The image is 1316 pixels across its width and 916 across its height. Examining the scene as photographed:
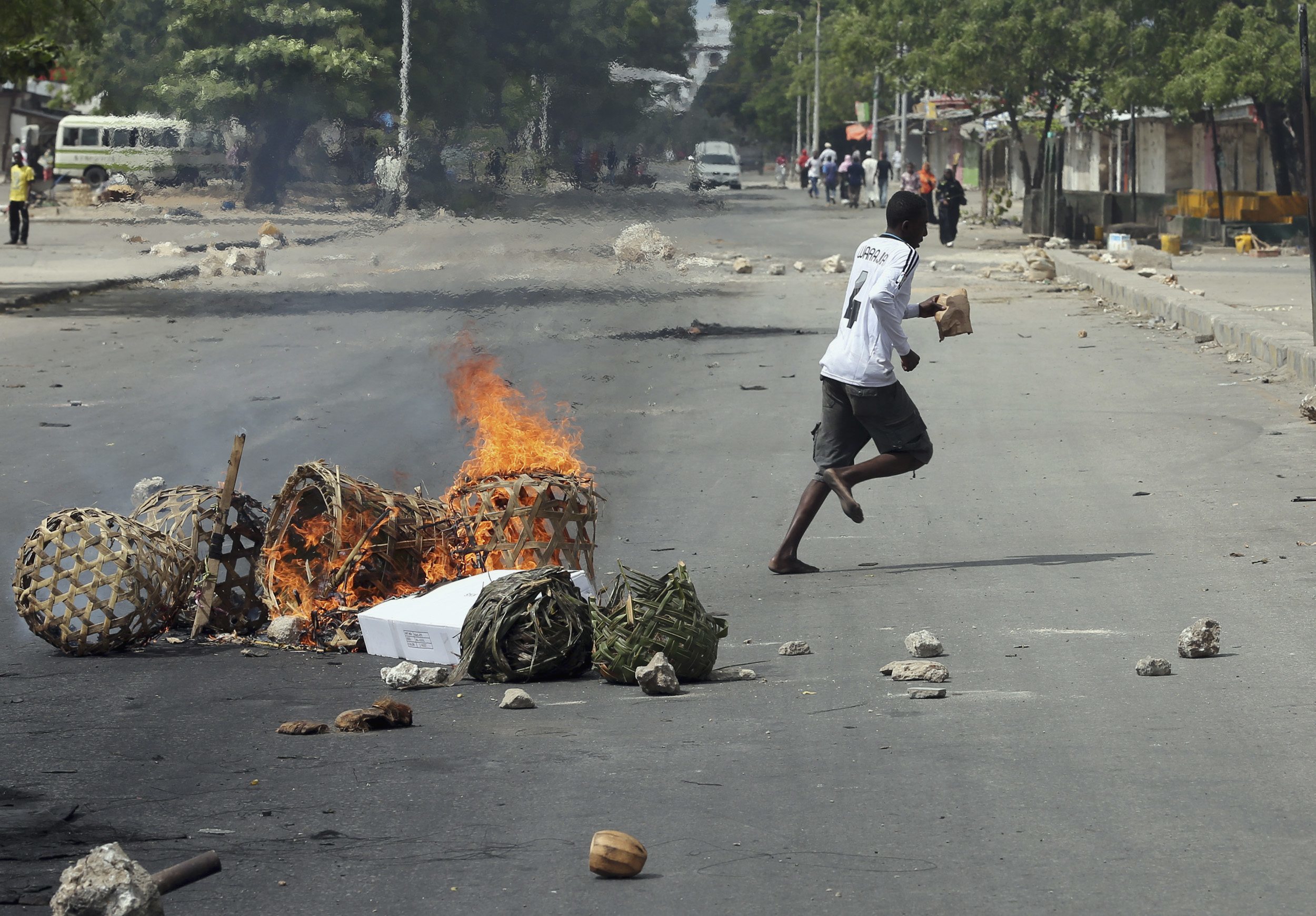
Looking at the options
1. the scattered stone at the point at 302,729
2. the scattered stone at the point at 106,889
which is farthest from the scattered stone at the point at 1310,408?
the scattered stone at the point at 106,889

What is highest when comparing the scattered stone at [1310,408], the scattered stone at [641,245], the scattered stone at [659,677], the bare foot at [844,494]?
the scattered stone at [641,245]

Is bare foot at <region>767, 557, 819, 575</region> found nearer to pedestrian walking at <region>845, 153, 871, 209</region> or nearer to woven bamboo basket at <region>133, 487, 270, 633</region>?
woven bamboo basket at <region>133, 487, 270, 633</region>

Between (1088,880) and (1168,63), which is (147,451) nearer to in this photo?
(1088,880)

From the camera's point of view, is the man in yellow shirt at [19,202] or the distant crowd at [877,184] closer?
the man in yellow shirt at [19,202]

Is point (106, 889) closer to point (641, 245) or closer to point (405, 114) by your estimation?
point (405, 114)

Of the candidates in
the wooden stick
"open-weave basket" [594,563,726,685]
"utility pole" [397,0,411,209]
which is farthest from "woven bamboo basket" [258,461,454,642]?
"utility pole" [397,0,411,209]

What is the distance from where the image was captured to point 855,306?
25.5ft

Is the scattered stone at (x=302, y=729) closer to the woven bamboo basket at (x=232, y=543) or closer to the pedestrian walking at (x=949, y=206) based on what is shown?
the woven bamboo basket at (x=232, y=543)

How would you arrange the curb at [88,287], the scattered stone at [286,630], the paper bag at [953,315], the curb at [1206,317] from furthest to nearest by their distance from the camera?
the curb at [88,287]
the curb at [1206,317]
the paper bag at [953,315]
the scattered stone at [286,630]

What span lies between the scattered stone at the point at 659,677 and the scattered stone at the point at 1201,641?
1762 mm

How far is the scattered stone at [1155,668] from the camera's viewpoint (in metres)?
5.55

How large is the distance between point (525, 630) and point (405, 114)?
15.3 meters

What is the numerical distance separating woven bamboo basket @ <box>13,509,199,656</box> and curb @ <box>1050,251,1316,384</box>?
33.3ft

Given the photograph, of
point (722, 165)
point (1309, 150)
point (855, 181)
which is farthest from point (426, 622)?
point (722, 165)
